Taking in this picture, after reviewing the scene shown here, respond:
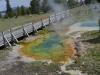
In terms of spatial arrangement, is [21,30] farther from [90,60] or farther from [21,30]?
[90,60]

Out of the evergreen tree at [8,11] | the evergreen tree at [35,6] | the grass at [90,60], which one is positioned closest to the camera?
the grass at [90,60]

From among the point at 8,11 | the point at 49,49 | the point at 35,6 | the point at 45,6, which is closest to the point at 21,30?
the point at 49,49

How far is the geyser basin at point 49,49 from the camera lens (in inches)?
807

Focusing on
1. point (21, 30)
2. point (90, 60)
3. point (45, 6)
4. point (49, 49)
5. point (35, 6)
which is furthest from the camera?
point (35, 6)

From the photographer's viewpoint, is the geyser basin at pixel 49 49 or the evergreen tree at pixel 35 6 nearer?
the geyser basin at pixel 49 49

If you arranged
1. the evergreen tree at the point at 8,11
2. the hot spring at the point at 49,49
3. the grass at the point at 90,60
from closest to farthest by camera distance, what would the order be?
1. the grass at the point at 90,60
2. the hot spring at the point at 49,49
3. the evergreen tree at the point at 8,11

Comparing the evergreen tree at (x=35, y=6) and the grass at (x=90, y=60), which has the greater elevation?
the evergreen tree at (x=35, y=6)

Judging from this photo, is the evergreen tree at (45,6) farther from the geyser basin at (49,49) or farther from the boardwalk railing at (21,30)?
the geyser basin at (49,49)

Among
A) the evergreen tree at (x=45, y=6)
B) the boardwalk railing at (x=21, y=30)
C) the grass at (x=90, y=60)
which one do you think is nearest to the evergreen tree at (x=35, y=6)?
the evergreen tree at (x=45, y=6)

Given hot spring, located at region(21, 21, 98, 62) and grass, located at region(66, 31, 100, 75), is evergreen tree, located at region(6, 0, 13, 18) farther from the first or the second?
grass, located at region(66, 31, 100, 75)

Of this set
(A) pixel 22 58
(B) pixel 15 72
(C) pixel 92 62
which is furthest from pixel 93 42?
(B) pixel 15 72

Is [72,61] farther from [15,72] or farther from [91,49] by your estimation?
[15,72]

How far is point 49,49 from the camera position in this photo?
77.0ft

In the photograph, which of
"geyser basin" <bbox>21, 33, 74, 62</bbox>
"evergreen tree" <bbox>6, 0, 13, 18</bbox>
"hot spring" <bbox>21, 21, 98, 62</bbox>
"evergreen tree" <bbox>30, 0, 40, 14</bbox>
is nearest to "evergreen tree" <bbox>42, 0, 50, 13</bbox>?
"evergreen tree" <bbox>30, 0, 40, 14</bbox>
